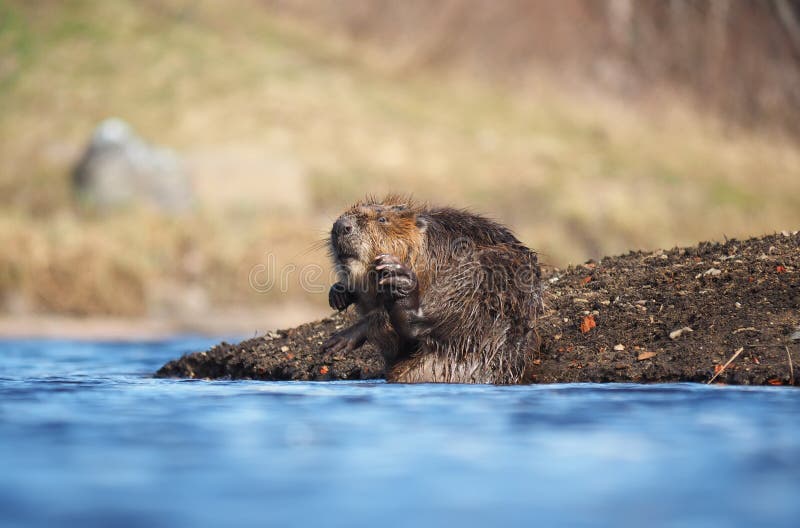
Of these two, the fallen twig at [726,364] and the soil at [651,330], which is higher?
the soil at [651,330]

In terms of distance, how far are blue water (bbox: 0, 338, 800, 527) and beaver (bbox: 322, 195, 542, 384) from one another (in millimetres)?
421

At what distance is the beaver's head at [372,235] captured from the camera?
7.79 meters

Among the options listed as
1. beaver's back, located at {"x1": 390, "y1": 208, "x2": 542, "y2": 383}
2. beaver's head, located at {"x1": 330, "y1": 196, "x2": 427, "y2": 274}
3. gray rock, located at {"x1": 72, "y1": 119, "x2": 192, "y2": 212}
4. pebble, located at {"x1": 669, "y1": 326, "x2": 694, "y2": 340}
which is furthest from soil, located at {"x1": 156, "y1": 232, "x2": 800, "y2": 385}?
gray rock, located at {"x1": 72, "y1": 119, "x2": 192, "y2": 212}

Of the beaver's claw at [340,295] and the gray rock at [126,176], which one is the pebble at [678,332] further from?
the gray rock at [126,176]

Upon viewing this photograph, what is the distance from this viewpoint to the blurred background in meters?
22.1

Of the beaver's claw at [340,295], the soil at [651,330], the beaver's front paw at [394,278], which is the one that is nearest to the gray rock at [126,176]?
the soil at [651,330]

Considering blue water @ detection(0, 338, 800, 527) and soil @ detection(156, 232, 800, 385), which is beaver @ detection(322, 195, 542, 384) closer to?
blue water @ detection(0, 338, 800, 527)

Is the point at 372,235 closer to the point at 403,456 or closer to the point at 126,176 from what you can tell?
the point at 403,456

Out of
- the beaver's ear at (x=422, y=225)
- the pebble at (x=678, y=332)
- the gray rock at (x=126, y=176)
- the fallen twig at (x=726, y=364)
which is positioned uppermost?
the gray rock at (x=126, y=176)

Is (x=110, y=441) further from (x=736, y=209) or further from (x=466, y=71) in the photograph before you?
(x=466, y=71)

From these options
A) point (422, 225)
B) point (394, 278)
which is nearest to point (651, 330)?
point (422, 225)

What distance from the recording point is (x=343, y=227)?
7.77 meters

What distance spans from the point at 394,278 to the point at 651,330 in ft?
7.48

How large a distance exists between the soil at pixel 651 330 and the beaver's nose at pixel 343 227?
1.23 metres
